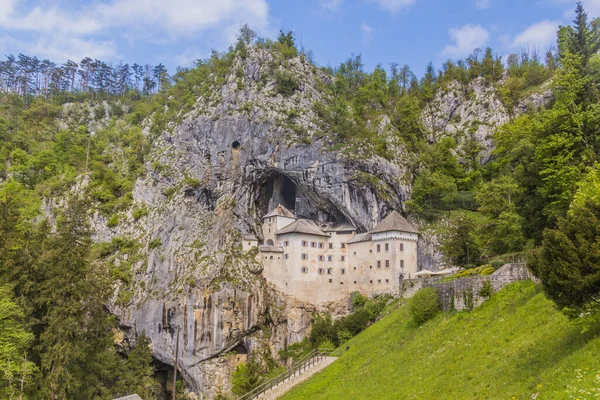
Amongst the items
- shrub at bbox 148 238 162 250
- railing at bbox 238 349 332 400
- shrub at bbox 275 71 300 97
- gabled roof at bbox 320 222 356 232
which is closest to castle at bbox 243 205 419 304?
gabled roof at bbox 320 222 356 232

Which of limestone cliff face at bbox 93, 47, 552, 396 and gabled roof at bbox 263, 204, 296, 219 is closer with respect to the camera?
limestone cliff face at bbox 93, 47, 552, 396

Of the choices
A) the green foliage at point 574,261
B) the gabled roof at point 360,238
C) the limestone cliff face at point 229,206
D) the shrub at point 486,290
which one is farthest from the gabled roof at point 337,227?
the green foliage at point 574,261

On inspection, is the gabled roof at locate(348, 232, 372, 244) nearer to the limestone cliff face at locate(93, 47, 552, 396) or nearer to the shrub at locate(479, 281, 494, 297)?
the limestone cliff face at locate(93, 47, 552, 396)

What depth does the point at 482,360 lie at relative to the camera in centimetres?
2041

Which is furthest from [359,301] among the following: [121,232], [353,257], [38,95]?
[38,95]

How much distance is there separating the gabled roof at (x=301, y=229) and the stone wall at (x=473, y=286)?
27658 mm

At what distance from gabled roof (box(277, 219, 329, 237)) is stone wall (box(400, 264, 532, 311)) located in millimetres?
27658

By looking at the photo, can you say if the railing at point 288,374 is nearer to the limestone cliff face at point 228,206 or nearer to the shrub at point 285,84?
the limestone cliff face at point 228,206

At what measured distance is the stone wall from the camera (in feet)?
86.9

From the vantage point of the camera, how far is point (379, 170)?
59.6 meters

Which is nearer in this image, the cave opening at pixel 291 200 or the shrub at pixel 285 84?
the cave opening at pixel 291 200

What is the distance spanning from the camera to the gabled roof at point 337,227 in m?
58.9

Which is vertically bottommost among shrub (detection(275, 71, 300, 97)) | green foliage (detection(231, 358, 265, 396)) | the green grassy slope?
green foliage (detection(231, 358, 265, 396))

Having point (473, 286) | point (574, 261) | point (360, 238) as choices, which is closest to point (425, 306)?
point (473, 286)
